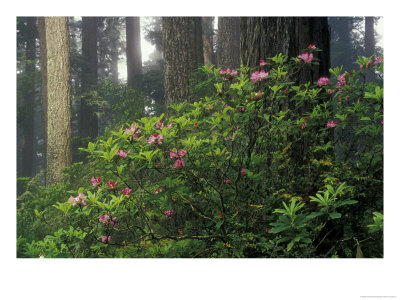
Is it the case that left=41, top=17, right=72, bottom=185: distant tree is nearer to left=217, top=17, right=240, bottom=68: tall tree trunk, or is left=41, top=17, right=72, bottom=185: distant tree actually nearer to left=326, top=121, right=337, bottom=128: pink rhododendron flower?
left=217, top=17, right=240, bottom=68: tall tree trunk

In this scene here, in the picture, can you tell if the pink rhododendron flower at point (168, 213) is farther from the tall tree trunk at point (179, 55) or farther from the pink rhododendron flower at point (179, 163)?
the tall tree trunk at point (179, 55)

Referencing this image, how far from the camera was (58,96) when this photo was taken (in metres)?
5.73

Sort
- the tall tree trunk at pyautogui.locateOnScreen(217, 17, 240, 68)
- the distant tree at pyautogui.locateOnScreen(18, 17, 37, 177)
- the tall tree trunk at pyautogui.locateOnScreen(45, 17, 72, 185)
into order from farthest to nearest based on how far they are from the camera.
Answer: the distant tree at pyautogui.locateOnScreen(18, 17, 37, 177) < the tall tree trunk at pyautogui.locateOnScreen(217, 17, 240, 68) < the tall tree trunk at pyautogui.locateOnScreen(45, 17, 72, 185)

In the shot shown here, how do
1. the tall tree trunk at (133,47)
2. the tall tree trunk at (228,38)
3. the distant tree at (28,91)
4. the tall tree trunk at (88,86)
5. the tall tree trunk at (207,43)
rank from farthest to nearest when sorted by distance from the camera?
the tall tree trunk at (133,47) → the tall tree trunk at (207,43) → the distant tree at (28,91) → the tall tree trunk at (88,86) → the tall tree trunk at (228,38)

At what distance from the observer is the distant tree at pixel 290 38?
275 cm

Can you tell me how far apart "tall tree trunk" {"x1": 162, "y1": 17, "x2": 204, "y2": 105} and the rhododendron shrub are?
2.31 meters

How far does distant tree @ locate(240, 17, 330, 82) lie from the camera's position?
9.03 feet

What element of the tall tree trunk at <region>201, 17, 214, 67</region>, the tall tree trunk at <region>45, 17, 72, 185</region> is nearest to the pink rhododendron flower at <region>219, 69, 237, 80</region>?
the tall tree trunk at <region>45, 17, 72, 185</region>

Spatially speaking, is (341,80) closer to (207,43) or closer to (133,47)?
(207,43)

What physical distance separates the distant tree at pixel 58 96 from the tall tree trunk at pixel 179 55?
2042 millimetres

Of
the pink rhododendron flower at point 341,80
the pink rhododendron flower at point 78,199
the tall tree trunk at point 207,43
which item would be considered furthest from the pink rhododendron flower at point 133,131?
the tall tree trunk at point 207,43
